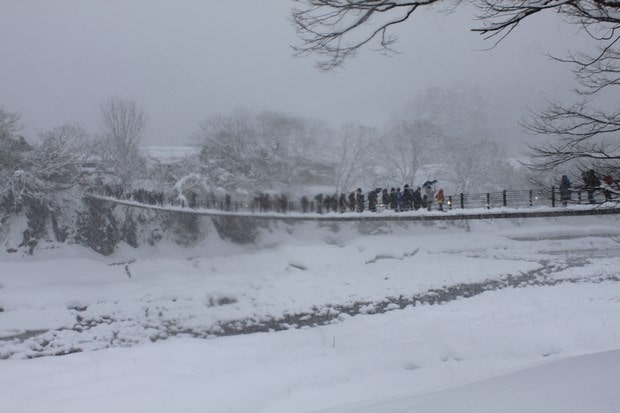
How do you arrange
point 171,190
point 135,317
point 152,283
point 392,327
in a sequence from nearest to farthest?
point 392,327 < point 135,317 < point 152,283 < point 171,190

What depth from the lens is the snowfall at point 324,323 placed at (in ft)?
20.3

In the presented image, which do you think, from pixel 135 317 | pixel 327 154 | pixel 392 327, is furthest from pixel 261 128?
pixel 392 327

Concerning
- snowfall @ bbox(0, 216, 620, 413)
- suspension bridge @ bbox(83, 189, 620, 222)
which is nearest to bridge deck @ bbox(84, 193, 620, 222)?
suspension bridge @ bbox(83, 189, 620, 222)

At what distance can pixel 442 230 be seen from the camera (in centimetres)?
3023

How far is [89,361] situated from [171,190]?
2645cm

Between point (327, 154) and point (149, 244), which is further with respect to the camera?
point (327, 154)

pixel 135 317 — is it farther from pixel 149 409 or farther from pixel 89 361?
pixel 149 409

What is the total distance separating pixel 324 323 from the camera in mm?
14000

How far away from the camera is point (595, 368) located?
3.83m

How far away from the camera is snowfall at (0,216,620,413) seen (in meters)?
6.20

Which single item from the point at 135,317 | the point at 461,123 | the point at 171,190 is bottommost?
the point at 135,317

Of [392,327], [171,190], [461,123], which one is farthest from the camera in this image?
[461,123]

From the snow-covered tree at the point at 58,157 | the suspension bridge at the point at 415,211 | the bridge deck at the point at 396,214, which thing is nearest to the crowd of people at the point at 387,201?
the suspension bridge at the point at 415,211

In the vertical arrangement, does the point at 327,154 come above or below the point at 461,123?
below
